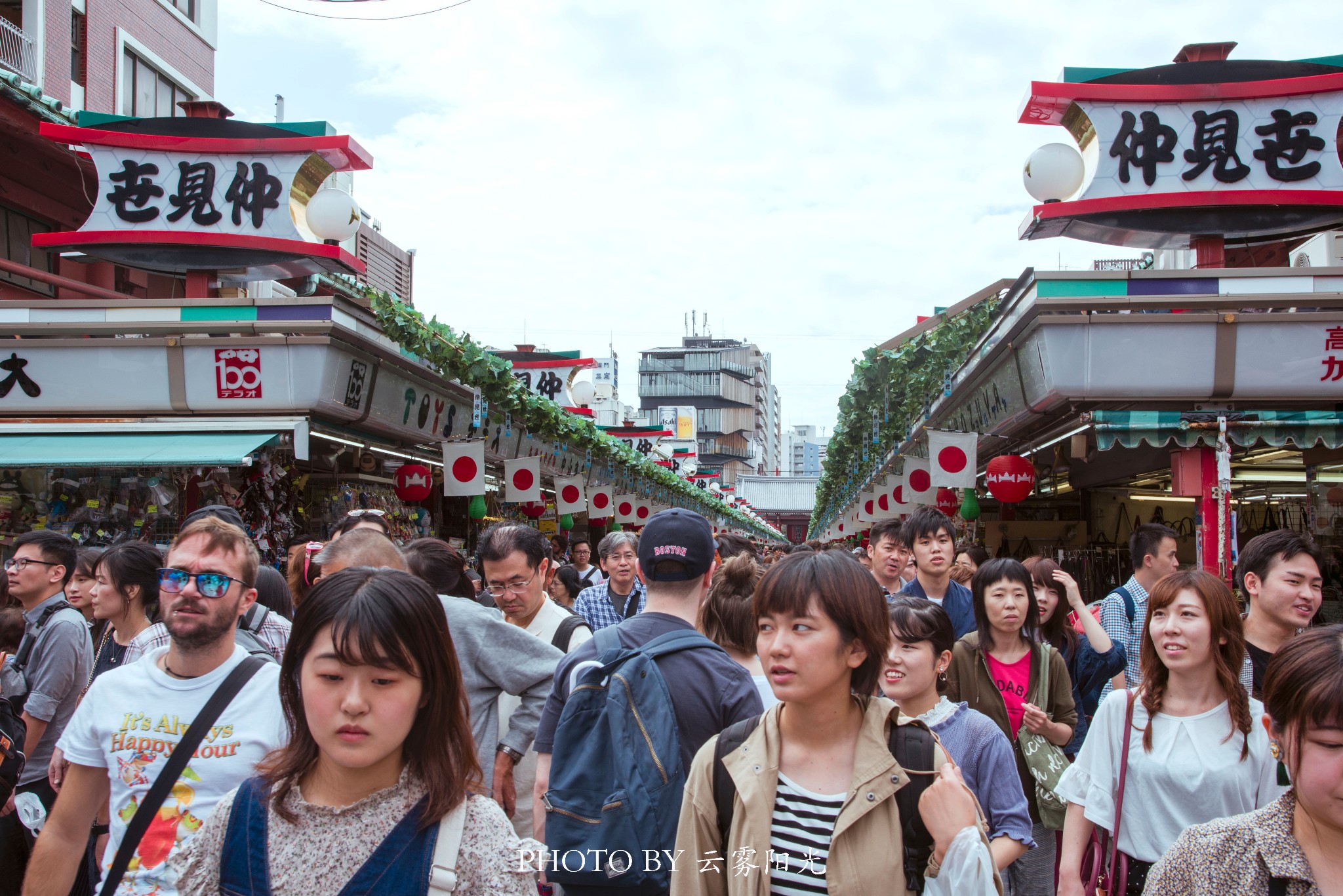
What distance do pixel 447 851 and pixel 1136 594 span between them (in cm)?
517

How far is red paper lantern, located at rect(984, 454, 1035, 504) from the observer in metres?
10.0

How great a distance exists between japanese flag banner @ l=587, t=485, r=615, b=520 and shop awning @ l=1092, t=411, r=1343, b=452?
1158 centimetres

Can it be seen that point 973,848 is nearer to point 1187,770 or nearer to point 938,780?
point 938,780

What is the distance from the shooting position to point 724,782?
2.42 metres

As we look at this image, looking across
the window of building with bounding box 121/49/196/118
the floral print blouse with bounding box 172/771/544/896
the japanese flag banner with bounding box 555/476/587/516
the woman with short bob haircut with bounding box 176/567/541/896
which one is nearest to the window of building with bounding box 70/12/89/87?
the window of building with bounding box 121/49/196/118

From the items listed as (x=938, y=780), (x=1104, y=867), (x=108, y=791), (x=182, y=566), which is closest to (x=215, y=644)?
(x=182, y=566)

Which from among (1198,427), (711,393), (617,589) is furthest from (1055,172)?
(711,393)

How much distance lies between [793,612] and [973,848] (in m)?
0.67

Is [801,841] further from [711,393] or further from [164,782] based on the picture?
[711,393]

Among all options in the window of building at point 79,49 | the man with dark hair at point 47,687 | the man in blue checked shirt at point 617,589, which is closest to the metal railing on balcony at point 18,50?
the window of building at point 79,49

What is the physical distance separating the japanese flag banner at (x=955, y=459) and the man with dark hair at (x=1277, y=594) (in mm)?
6908

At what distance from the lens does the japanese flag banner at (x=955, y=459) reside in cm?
1111

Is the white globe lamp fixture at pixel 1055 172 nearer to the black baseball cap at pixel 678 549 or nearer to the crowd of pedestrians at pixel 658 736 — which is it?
the crowd of pedestrians at pixel 658 736

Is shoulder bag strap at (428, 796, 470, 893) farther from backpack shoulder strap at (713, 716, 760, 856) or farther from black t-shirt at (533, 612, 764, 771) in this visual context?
black t-shirt at (533, 612, 764, 771)
